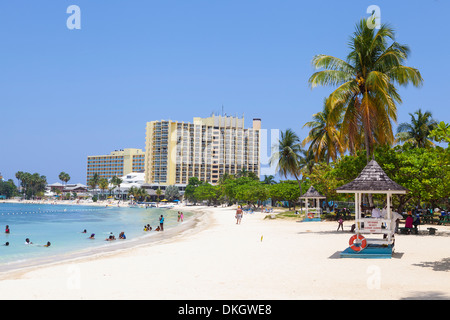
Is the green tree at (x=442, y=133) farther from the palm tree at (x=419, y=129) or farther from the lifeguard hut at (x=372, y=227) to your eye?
the palm tree at (x=419, y=129)

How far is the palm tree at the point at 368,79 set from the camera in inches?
908

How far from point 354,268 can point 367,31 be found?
1663 centimetres

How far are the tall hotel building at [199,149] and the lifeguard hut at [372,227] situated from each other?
6080 inches

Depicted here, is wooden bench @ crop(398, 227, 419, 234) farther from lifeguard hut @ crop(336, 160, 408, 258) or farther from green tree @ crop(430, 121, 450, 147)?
green tree @ crop(430, 121, 450, 147)

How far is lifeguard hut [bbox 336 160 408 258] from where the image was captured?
13.9 metres

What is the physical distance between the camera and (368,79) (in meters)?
22.6

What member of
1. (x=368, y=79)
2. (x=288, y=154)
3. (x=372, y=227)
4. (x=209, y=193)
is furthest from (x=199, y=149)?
(x=372, y=227)

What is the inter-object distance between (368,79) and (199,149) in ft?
496

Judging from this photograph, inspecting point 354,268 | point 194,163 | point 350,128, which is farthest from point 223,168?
point 354,268

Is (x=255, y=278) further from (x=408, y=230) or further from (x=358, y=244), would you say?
(x=408, y=230)

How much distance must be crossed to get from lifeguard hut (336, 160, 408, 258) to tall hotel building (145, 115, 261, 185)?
154438mm
